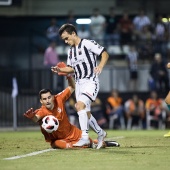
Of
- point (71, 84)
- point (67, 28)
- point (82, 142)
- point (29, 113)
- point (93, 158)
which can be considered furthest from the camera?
point (71, 84)

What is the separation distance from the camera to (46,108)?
12.7m

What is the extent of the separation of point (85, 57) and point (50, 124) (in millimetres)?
1396

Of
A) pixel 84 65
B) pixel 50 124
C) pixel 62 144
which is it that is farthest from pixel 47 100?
pixel 84 65

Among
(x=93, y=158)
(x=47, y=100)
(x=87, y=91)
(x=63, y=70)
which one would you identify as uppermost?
(x=63, y=70)

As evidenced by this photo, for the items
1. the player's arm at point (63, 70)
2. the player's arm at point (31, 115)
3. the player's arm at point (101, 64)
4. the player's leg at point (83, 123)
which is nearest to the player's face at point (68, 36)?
the player's arm at point (63, 70)

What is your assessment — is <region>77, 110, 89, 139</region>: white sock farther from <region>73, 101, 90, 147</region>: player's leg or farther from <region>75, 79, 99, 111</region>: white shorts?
<region>75, 79, 99, 111</region>: white shorts

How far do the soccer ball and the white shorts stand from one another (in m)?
0.59

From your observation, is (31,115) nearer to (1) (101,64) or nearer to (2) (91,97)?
(2) (91,97)

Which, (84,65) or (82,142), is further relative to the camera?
(84,65)

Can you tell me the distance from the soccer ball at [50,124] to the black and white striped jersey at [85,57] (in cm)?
95

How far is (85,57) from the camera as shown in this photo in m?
12.9

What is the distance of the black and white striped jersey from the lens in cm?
1283

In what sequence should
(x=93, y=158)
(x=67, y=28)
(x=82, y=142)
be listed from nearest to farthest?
(x=93, y=158)
(x=82, y=142)
(x=67, y=28)

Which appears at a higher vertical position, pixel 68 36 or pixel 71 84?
pixel 68 36
